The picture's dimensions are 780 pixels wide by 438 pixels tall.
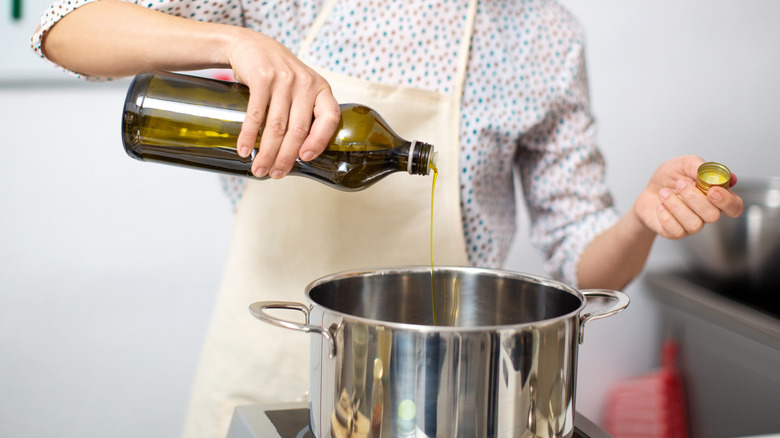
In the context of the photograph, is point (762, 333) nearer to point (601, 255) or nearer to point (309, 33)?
point (601, 255)

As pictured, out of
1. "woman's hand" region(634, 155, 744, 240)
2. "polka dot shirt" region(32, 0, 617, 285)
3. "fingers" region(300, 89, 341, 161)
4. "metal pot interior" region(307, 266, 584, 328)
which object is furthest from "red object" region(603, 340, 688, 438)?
"fingers" region(300, 89, 341, 161)

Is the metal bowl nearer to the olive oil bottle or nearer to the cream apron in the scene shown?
the cream apron

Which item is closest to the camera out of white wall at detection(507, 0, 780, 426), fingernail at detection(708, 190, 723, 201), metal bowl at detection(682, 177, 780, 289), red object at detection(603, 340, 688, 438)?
fingernail at detection(708, 190, 723, 201)

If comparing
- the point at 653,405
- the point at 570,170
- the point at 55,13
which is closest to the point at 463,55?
the point at 570,170

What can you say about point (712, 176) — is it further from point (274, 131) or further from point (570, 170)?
point (274, 131)

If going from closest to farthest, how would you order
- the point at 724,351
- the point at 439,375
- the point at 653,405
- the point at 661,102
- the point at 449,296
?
the point at 439,375
the point at 449,296
the point at 724,351
the point at 653,405
the point at 661,102

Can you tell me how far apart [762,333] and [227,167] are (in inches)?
43.7

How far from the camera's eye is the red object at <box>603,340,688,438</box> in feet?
5.39

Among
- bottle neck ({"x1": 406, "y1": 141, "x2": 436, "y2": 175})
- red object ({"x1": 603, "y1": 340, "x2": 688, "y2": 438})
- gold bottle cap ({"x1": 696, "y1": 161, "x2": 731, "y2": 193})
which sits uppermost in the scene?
bottle neck ({"x1": 406, "y1": 141, "x2": 436, "y2": 175})

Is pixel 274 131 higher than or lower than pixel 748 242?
higher

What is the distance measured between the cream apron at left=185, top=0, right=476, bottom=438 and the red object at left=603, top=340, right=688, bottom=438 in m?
0.89

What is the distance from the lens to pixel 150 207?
154 centimetres

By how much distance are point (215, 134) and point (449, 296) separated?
0.31 meters

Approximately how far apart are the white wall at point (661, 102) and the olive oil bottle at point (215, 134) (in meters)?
1.09
